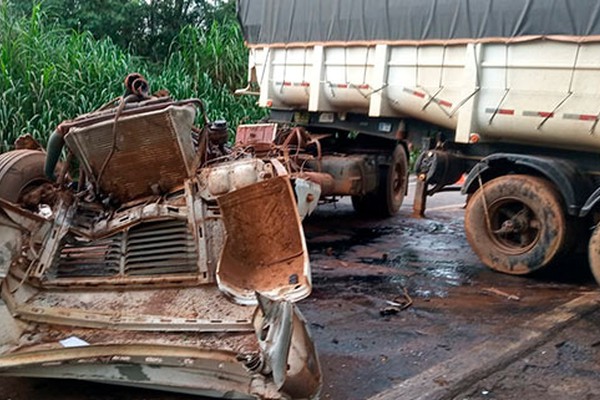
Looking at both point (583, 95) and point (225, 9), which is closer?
point (583, 95)

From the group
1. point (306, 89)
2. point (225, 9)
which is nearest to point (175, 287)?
point (306, 89)

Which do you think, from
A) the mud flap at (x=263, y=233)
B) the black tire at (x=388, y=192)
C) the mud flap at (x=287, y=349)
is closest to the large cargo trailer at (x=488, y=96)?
the black tire at (x=388, y=192)

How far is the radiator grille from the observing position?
12.9 ft

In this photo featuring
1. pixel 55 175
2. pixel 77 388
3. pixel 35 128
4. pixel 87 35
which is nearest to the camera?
pixel 77 388

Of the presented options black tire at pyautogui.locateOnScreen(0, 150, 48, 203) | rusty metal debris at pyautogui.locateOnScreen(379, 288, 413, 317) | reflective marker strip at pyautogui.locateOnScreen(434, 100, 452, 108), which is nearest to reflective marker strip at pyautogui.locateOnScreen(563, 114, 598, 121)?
reflective marker strip at pyautogui.locateOnScreen(434, 100, 452, 108)

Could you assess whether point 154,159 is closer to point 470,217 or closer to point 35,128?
point 470,217

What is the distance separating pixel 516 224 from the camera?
5883mm

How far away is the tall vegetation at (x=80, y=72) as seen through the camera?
897 cm

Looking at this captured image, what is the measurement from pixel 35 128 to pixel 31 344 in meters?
6.19

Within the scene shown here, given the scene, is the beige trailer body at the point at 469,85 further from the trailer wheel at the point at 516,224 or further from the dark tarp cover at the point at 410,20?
the trailer wheel at the point at 516,224

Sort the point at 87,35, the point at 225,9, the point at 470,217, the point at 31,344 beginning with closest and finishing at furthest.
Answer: the point at 31,344, the point at 470,217, the point at 87,35, the point at 225,9

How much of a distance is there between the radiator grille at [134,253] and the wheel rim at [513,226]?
126 inches

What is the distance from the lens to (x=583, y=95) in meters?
5.22

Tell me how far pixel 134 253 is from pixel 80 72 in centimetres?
678
